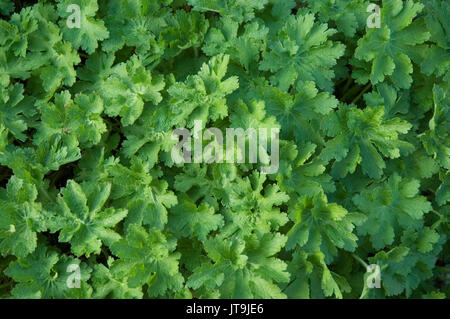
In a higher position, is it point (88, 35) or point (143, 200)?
point (88, 35)

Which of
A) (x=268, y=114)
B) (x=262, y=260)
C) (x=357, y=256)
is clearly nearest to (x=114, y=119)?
(x=268, y=114)

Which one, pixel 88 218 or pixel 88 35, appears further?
pixel 88 35

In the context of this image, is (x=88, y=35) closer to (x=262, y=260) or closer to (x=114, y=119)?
(x=114, y=119)
